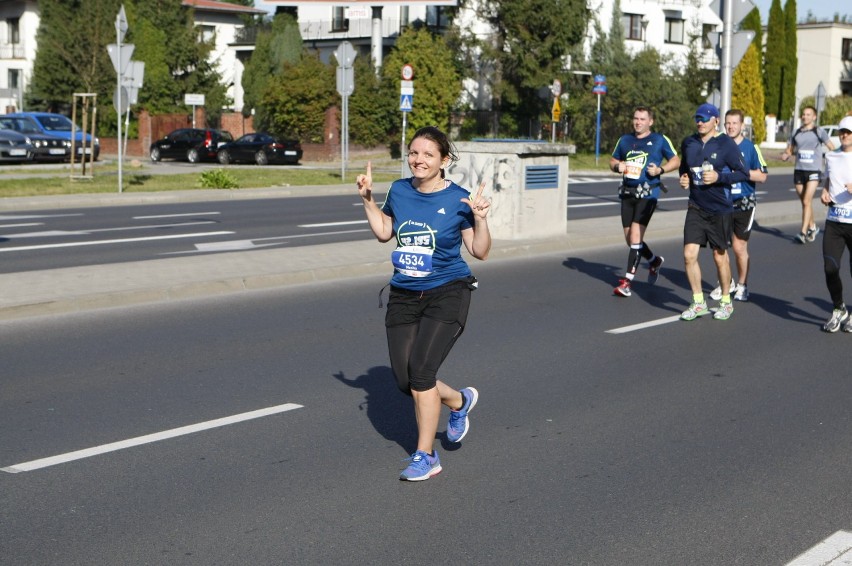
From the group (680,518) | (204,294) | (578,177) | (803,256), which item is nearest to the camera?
(680,518)

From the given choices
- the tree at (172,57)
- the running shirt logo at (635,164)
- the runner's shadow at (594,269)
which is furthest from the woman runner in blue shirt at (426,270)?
the tree at (172,57)

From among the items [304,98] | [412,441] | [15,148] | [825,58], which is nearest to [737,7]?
[412,441]

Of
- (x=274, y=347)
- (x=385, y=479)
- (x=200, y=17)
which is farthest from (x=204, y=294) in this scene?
(x=200, y=17)

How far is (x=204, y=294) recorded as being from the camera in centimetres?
1206

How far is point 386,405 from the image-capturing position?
7559 millimetres

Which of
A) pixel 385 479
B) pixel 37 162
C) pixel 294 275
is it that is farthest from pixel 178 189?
pixel 385 479

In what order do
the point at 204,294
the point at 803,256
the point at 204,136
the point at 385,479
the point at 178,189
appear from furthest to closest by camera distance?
1. the point at 204,136
2. the point at 178,189
3. the point at 803,256
4. the point at 204,294
5. the point at 385,479

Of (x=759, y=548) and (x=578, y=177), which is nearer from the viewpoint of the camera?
(x=759, y=548)

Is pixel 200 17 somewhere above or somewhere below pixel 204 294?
above

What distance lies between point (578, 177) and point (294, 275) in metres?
26.2

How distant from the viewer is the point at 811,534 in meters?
5.13

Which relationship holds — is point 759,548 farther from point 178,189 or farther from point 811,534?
point 178,189

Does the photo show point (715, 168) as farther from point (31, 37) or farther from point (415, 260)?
point (31, 37)

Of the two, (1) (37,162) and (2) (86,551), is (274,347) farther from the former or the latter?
(1) (37,162)
